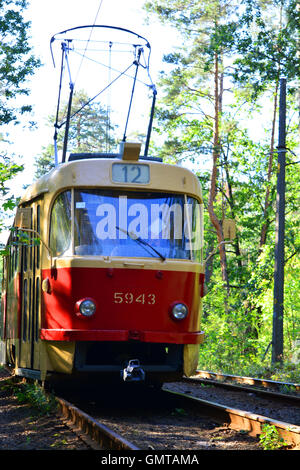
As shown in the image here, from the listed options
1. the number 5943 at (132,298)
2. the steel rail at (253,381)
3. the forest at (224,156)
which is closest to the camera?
the number 5943 at (132,298)

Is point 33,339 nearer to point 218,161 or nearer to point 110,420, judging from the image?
point 110,420

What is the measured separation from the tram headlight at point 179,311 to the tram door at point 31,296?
6.25 feet

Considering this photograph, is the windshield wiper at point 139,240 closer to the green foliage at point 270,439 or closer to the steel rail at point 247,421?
the steel rail at point 247,421

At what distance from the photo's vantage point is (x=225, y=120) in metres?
33.3

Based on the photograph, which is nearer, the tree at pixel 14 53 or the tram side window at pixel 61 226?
the tram side window at pixel 61 226

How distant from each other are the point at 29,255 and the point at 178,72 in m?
22.4

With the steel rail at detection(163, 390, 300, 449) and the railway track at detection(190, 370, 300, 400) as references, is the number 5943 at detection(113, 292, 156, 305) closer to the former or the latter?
the steel rail at detection(163, 390, 300, 449)

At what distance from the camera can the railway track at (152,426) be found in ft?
22.9

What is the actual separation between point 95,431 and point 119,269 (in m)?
2.34

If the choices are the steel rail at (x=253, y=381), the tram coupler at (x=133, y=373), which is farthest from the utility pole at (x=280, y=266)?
the tram coupler at (x=133, y=373)

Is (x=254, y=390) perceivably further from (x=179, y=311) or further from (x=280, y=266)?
(x=280, y=266)

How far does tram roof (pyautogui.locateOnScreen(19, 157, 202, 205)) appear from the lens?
937cm

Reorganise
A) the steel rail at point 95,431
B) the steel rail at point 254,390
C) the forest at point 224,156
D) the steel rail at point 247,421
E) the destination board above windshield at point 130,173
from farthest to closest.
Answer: the forest at point 224,156 < the steel rail at point 254,390 < the destination board above windshield at point 130,173 < the steel rail at point 247,421 < the steel rail at point 95,431
